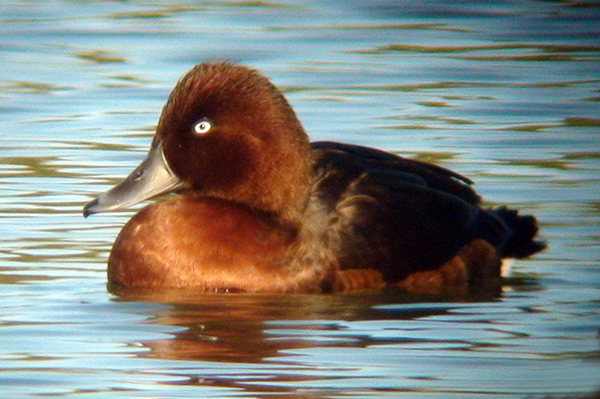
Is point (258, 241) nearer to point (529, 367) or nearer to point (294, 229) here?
point (294, 229)

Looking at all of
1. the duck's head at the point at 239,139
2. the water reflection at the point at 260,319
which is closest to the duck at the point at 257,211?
the duck's head at the point at 239,139

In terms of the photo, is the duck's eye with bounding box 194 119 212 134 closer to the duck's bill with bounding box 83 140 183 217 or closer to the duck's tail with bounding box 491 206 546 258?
the duck's bill with bounding box 83 140 183 217

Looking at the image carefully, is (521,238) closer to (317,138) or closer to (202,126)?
(202,126)

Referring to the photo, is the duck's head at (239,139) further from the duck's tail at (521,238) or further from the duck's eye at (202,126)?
the duck's tail at (521,238)

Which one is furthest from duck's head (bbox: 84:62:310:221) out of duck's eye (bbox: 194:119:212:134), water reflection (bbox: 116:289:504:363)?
water reflection (bbox: 116:289:504:363)

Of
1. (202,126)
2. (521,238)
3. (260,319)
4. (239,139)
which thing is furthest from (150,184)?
(521,238)

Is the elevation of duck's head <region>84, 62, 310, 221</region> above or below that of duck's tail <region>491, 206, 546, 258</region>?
above
